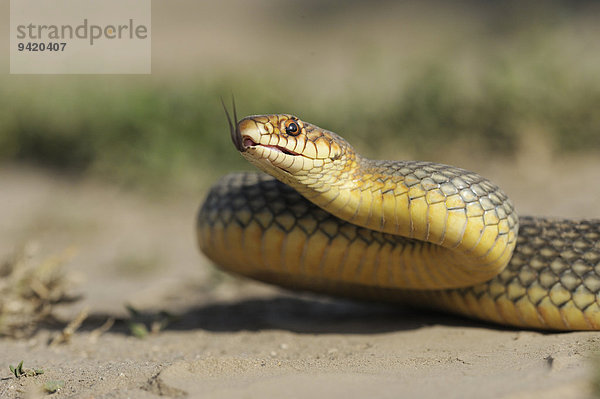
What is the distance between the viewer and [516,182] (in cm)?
799

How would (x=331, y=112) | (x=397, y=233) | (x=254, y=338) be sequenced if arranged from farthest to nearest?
1. (x=331, y=112)
2. (x=254, y=338)
3. (x=397, y=233)

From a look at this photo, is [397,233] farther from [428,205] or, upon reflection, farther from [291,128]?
[291,128]

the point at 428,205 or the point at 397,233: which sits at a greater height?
the point at 428,205

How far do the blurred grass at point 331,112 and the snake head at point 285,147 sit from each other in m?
5.21

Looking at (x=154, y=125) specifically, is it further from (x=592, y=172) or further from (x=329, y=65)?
(x=329, y=65)

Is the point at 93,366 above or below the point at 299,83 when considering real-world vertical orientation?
below

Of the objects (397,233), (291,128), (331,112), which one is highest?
(331,112)

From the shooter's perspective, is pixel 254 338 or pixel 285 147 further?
pixel 254 338

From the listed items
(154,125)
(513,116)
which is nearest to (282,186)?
(513,116)

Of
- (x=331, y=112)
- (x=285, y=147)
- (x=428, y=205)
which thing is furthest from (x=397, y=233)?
(x=331, y=112)

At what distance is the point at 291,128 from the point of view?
3.68 m

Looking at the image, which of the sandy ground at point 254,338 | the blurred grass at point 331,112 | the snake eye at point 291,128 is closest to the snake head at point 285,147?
the snake eye at point 291,128

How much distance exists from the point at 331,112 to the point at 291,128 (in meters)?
6.17

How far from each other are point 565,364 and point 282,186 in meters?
2.18
